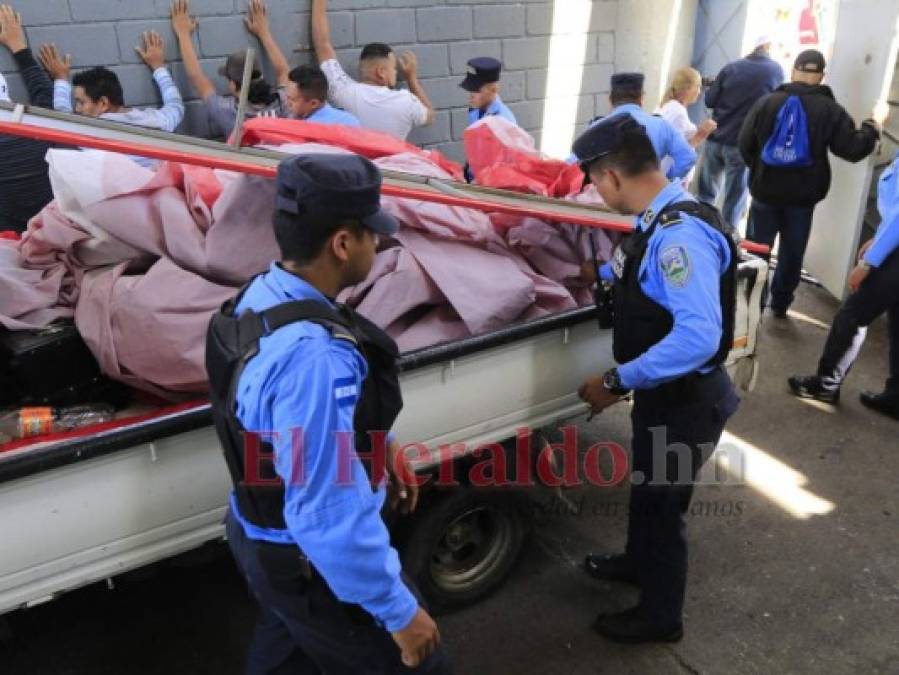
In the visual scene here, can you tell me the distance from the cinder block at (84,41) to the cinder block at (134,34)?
0.04m

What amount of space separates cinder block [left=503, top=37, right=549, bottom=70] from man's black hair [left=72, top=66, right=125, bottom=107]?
2938mm

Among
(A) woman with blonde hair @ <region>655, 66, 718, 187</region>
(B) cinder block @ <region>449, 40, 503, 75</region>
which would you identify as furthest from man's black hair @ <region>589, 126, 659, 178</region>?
(B) cinder block @ <region>449, 40, 503, 75</region>

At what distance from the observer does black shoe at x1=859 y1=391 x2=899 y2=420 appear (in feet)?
14.4

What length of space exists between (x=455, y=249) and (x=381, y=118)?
2.58m

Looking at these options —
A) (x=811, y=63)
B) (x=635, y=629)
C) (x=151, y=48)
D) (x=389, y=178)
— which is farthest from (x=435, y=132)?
(x=635, y=629)

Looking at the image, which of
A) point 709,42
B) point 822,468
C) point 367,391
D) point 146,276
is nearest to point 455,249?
point 146,276

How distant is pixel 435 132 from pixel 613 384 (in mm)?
3934

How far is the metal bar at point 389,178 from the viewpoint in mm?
2273

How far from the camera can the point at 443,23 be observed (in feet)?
18.9

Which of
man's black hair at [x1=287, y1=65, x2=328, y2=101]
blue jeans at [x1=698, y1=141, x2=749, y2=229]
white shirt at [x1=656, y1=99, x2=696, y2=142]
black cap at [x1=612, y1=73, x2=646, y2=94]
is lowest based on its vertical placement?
blue jeans at [x1=698, y1=141, x2=749, y2=229]

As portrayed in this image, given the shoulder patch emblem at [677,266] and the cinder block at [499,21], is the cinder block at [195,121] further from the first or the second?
the shoulder patch emblem at [677,266]

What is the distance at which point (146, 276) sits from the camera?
2.53 meters

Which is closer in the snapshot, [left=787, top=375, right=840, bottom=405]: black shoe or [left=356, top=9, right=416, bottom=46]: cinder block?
[left=787, top=375, right=840, bottom=405]: black shoe

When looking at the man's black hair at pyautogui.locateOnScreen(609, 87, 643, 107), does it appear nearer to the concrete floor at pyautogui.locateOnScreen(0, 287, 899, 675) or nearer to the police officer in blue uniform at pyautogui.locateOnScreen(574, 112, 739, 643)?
the concrete floor at pyautogui.locateOnScreen(0, 287, 899, 675)
